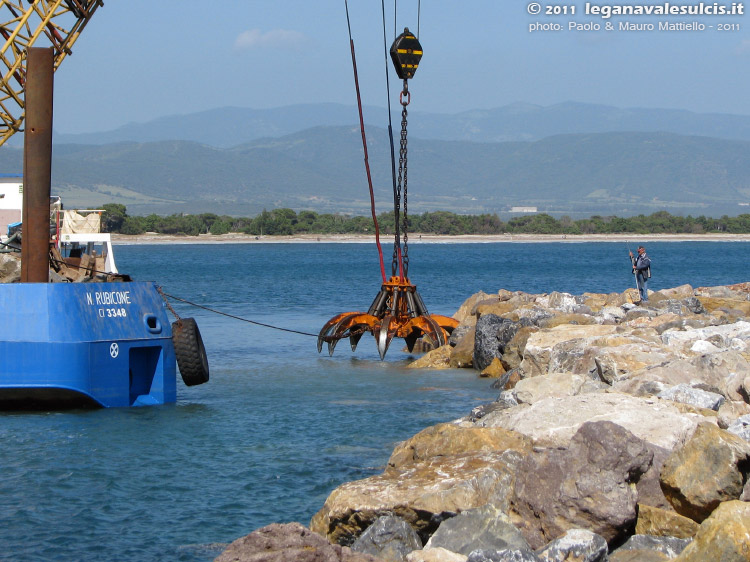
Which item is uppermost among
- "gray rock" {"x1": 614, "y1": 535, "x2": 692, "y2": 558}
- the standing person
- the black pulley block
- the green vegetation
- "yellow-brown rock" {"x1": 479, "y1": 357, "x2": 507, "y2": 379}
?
the black pulley block

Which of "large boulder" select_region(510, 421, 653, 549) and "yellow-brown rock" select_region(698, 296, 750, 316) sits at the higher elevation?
"yellow-brown rock" select_region(698, 296, 750, 316)

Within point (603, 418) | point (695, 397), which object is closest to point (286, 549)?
point (603, 418)

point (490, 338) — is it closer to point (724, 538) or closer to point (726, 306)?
point (726, 306)

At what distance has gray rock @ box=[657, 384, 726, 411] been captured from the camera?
12.2 meters

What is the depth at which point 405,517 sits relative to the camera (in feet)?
31.0

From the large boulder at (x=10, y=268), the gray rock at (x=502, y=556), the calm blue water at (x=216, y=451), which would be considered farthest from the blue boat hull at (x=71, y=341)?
the gray rock at (x=502, y=556)

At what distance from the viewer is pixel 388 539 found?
9.23 m

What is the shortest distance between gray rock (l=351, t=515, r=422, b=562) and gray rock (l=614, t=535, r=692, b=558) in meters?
1.73

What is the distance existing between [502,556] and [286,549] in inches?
63.4

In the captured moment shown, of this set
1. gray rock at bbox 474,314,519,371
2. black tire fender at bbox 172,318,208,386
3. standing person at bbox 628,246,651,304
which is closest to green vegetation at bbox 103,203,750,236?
standing person at bbox 628,246,651,304

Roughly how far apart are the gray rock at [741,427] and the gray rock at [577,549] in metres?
2.16

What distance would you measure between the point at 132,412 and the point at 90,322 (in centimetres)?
185

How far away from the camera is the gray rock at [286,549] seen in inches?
309

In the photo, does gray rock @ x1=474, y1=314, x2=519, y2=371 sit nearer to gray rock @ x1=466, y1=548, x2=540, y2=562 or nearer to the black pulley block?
the black pulley block
